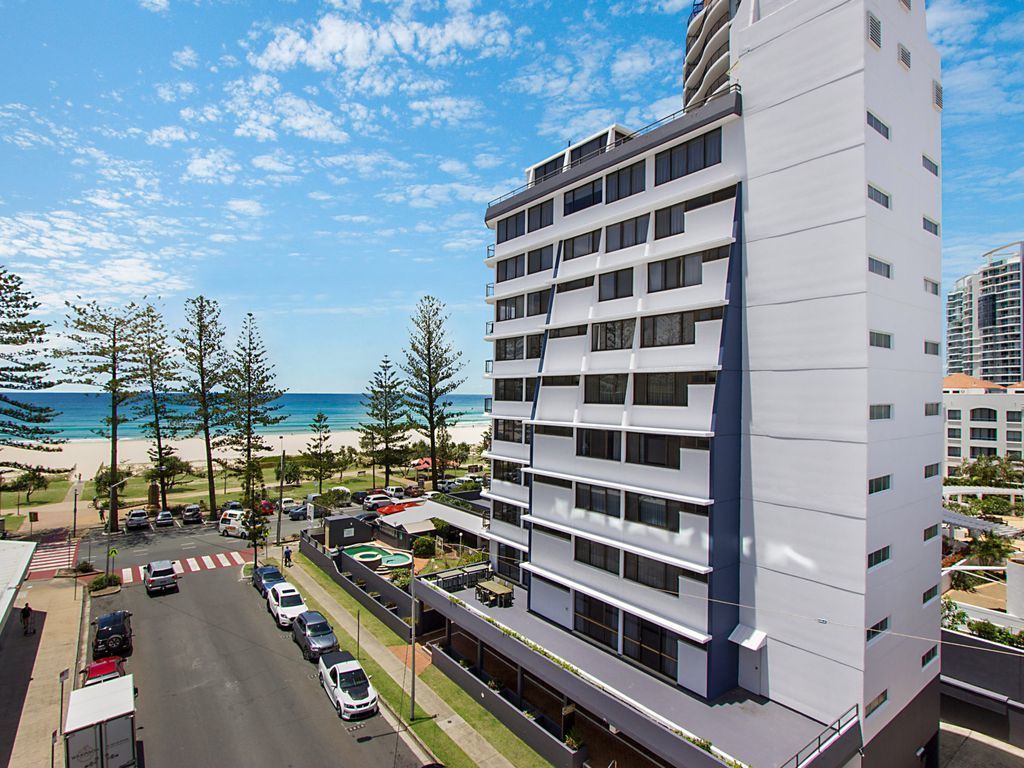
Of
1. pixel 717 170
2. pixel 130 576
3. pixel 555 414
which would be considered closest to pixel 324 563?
pixel 130 576

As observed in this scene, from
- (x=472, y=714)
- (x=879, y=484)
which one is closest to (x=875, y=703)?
(x=879, y=484)

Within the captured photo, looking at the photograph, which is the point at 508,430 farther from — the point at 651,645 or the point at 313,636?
the point at 313,636

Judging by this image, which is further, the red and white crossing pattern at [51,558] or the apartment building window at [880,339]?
the red and white crossing pattern at [51,558]

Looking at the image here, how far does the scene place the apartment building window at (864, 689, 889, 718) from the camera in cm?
1637

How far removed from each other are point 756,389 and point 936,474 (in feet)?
28.3

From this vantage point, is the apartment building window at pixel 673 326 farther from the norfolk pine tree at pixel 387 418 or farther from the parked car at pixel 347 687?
the norfolk pine tree at pixel 387 418

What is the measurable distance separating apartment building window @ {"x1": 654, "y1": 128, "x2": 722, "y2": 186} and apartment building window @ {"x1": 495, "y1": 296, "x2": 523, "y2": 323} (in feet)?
35.3

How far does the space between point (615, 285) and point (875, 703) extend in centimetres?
1731

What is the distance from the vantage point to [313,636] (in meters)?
26.5

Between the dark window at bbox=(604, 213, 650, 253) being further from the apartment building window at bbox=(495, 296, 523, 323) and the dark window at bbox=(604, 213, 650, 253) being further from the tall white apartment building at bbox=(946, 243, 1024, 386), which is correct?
the tall white apartment building at bbox=(946, 243, 1024, 386)

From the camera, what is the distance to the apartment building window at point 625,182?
21906mm

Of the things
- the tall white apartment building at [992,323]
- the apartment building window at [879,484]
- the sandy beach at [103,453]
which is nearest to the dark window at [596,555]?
the apartment building window at [879,484]

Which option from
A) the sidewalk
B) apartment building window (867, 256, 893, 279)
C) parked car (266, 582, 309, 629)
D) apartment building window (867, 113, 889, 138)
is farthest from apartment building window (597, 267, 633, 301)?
the sidewalk

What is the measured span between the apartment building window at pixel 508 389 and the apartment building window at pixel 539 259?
629 centimetres
